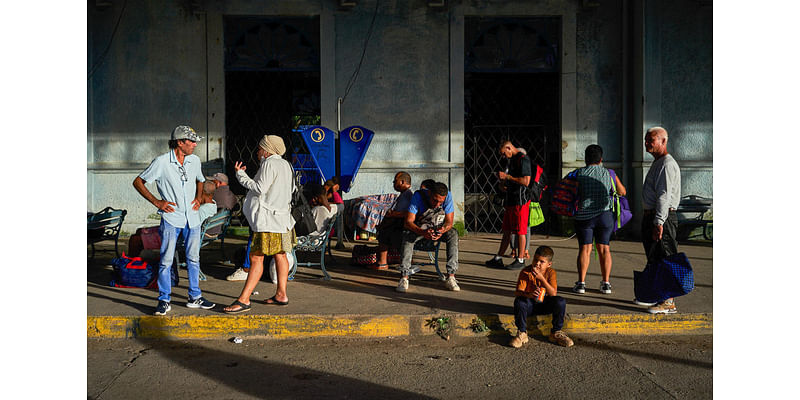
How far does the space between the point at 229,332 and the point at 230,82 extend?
→ 8.11m

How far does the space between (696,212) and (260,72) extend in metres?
8.35

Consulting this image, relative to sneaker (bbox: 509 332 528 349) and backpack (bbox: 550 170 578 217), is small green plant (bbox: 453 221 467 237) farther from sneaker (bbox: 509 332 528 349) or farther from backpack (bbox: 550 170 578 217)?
sneaker (bbox: 509 332 528 349)

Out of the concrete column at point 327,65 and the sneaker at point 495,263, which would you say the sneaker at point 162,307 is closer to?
the sneaker at point 495,263

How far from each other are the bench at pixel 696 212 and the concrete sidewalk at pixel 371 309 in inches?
132

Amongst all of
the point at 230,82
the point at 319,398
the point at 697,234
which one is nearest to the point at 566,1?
the point at 697,234

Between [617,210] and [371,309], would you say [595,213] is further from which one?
[371,309]

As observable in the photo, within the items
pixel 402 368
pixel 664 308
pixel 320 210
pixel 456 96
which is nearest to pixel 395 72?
pixel 456 96

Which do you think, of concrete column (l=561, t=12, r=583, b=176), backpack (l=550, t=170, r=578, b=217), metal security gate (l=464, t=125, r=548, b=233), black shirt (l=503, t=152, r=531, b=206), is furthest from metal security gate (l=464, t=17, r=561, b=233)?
backpack (l=550, t=170, r=578, b=217)

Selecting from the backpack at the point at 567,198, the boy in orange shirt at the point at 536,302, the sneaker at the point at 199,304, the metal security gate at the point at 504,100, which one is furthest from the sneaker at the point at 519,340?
the metal security gate at the point at 504,100

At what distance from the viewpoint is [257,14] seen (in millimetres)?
10812

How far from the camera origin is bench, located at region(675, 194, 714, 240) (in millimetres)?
10375

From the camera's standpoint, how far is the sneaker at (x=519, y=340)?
489cm

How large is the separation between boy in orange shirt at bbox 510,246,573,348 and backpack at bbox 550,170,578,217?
122 centimetres

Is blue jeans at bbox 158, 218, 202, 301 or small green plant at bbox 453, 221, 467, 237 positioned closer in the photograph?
blue jeans at bbox 158, 218, 202, 301
